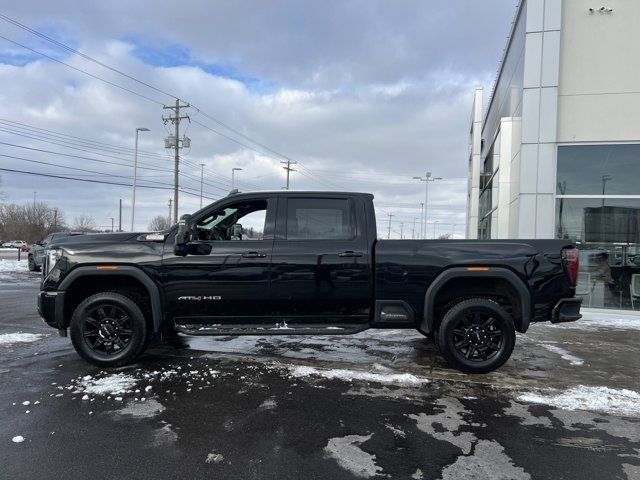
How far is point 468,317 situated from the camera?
522 cm

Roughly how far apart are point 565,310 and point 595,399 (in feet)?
3.40

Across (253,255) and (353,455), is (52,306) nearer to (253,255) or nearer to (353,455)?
(253,255)

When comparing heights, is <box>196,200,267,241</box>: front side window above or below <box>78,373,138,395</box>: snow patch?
above

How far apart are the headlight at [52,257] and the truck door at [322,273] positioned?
8.09ft

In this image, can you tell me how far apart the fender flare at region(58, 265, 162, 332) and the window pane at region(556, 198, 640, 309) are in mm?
8978

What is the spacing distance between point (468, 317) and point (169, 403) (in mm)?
3340

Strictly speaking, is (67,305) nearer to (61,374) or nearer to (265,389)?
(61,374)

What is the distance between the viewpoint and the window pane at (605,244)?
1006cm

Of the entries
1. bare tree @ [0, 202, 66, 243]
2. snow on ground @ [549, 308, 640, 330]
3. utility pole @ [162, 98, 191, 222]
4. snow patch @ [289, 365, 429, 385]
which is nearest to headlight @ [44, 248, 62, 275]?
snow patch @ [289, 365, 429, 385]

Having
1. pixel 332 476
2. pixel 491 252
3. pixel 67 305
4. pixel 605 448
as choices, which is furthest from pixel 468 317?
pixel 67 305

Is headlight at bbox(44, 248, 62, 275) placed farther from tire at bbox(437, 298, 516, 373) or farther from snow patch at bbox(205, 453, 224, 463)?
tire at bbox(437, 298, 516, 373)

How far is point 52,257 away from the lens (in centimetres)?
520

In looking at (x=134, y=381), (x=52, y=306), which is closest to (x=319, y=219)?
(x=134, y=381)

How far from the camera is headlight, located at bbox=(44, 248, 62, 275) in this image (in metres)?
5.17
